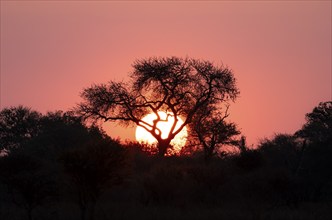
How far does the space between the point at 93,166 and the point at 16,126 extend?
4387 cm

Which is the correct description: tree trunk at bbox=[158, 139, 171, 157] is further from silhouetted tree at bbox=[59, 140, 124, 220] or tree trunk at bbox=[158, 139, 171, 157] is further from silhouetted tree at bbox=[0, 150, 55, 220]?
silhouetted tree at bbox=[59, 140, 124, 220]

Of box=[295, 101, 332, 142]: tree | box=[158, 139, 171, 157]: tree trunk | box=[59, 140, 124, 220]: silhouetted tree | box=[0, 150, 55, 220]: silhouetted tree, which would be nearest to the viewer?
box=[59, 140, 124, 220]: silhouetted tree

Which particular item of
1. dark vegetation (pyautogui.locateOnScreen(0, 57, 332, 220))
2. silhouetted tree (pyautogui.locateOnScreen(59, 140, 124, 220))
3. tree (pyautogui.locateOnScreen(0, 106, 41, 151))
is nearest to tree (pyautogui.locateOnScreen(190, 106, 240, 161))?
dark vegetation (pyautogui.locateOnScreen(0, 57, 332, 220))

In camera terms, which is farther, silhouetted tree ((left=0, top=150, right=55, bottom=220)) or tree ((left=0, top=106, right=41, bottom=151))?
tree ((left=0, top=106, right=41, bottom=151))

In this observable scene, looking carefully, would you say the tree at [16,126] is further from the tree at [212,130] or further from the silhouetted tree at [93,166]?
the silhouetted tree at [93,166]

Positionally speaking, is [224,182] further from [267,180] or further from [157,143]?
[157,143]

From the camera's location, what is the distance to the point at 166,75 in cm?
6125

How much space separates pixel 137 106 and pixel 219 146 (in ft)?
31.6

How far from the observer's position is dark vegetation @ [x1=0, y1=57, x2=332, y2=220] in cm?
3450

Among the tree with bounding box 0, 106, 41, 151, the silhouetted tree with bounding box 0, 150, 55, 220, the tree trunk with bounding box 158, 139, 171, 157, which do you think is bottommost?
the silhouetted tree with bounding box 0, 150, 55, 220

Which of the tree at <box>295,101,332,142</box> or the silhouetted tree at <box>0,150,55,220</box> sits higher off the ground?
the tree at <box>295,101,332,142</box>

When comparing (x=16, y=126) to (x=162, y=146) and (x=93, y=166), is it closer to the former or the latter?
(x=162, y=146)

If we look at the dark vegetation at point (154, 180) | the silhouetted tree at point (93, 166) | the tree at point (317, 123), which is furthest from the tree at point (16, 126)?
the silhouetted tree at point (93, 166)

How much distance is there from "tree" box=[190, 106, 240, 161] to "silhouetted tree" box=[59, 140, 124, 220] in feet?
92.2
